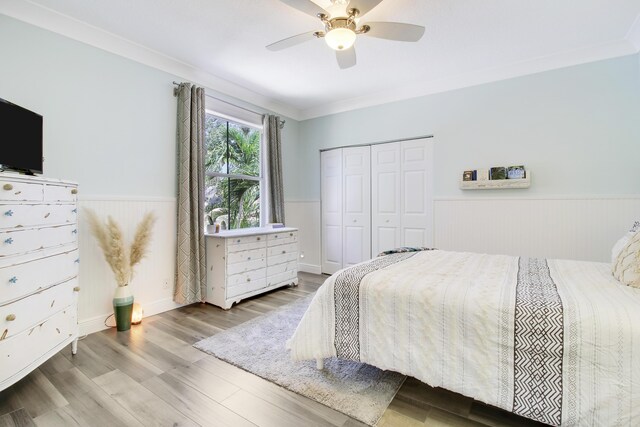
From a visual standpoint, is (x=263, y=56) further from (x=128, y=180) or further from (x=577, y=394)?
(x=577, y=394)

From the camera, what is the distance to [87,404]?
5.47 ft

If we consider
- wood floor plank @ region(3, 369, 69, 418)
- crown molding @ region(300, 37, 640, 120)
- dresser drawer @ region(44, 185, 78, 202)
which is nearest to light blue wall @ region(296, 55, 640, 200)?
crown molding @ region(300, 37, 640, 120)

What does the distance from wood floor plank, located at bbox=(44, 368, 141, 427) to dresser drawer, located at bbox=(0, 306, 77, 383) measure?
236 mm

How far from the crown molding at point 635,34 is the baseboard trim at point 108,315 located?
502cm

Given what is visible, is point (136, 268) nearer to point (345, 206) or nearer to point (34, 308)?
point (34, 308)

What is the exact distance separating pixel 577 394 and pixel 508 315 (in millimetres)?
370

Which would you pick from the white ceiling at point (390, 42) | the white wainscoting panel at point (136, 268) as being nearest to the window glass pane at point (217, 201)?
the white wainscoting panel at point (136, 268)

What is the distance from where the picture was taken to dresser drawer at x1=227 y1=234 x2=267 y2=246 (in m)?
3.28

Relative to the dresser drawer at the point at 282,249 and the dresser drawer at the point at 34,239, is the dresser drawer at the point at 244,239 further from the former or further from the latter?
the dresser drawer at the point at 34,239

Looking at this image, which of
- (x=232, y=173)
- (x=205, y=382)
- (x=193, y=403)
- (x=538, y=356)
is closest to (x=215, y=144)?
(x=232, y=173)

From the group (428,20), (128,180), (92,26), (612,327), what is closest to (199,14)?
(92,26)

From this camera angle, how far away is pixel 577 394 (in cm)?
123

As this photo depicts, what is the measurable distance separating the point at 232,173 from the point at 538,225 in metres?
3.70

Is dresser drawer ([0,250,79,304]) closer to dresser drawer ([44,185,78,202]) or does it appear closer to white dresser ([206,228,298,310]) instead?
dresser drawer ([44,185,78,202])
